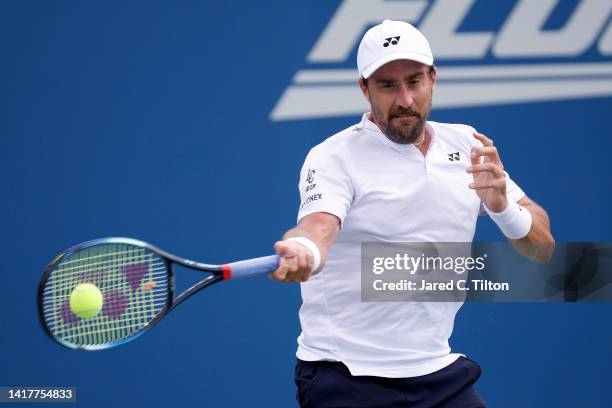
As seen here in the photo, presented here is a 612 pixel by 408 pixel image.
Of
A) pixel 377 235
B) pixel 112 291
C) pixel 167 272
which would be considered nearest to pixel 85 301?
pixel 112 291

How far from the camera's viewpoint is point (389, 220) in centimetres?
329

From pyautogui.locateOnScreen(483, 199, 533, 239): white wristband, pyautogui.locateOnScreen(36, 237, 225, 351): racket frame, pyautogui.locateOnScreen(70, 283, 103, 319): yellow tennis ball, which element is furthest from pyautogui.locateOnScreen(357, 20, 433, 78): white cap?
pyautogui.locateOnScreen(70, 283, 103, 319): yellow tennis ball

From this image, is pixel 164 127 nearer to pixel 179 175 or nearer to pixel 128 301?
pixel 179 175

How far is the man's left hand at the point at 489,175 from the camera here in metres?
3.21

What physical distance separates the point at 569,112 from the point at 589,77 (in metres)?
0.18

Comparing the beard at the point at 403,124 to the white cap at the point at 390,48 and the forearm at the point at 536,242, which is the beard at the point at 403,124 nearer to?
the white cap at the point at 390,48

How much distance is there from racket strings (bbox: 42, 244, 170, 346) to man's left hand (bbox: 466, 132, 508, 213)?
95cm

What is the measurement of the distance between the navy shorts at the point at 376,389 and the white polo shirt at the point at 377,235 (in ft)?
0.08

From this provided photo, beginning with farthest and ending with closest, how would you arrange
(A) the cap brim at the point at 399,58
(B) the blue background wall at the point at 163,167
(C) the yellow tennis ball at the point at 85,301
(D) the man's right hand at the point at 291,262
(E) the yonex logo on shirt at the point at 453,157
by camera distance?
1. (B) the blue background wall at the point at 163,167
2. (E) the yonex logo on shirt at the point at 453,157
3. (A) the cap brim at the point at 399,58
4. (C) the yellow tennis ball at the point at 85,301
5. (D) the man's right hand at the point at 291,262

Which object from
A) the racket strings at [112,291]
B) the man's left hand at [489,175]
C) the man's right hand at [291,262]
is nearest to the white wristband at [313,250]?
the man's right hand at [291,262]

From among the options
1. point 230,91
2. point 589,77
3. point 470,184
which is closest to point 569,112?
point 589,77

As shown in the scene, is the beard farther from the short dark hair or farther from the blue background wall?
the blue background wall

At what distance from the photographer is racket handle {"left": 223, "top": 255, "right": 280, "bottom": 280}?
9.72 feet

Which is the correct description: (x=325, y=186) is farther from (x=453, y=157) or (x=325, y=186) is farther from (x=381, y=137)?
(x=453, y=157)
